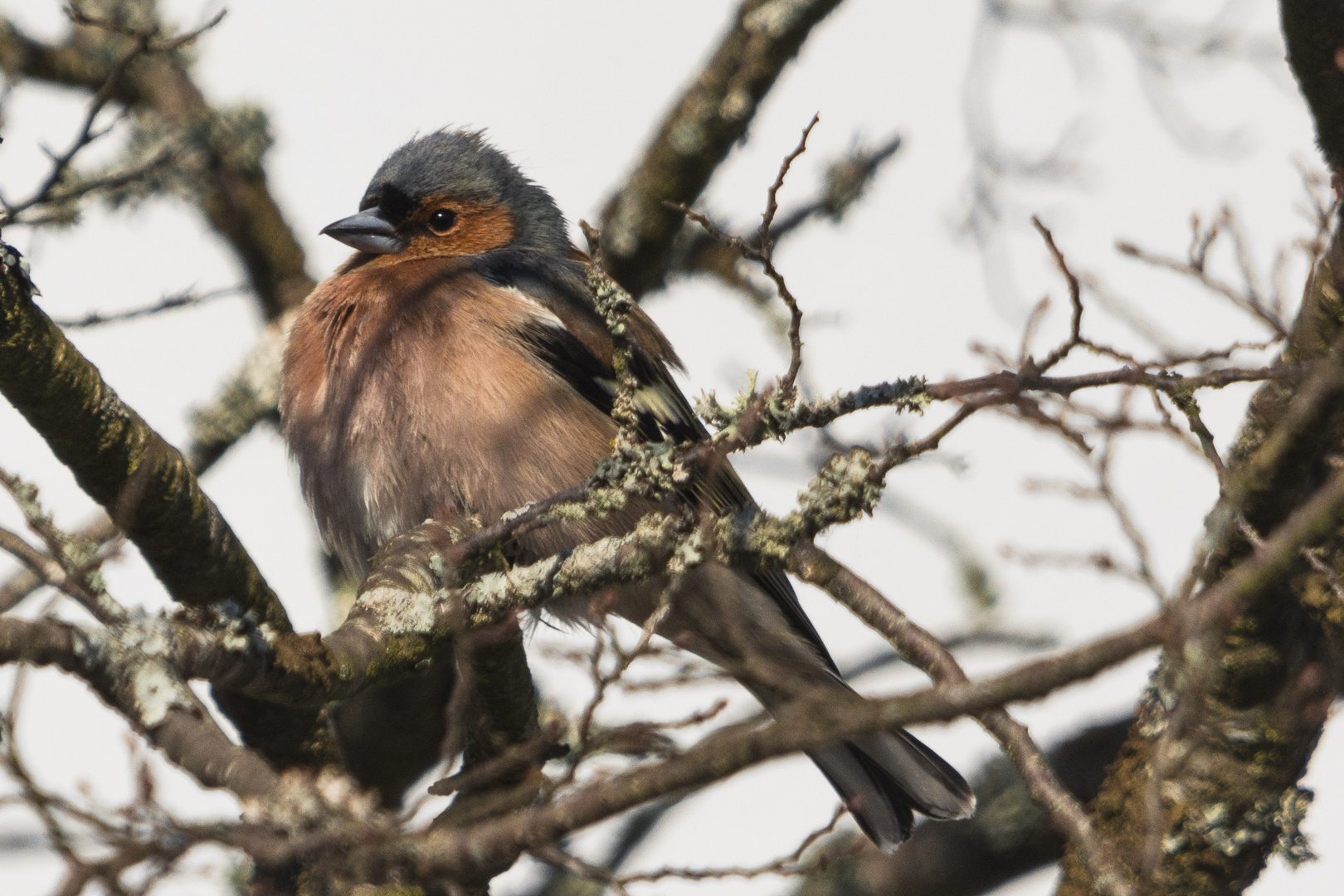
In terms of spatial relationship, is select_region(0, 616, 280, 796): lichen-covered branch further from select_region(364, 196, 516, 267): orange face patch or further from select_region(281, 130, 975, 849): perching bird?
select_region(364, 196, 516, 267): orange face patch

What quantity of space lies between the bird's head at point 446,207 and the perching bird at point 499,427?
6 centimetres

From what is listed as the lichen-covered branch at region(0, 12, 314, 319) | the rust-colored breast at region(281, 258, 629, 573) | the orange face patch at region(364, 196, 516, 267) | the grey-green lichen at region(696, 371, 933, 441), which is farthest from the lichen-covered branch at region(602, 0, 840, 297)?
the grey-green lichen at region(696, 371, 933, 441)

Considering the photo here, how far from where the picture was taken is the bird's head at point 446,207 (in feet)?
20.9

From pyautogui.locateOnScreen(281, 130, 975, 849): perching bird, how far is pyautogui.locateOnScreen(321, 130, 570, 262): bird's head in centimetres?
6

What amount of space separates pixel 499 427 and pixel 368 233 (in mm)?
1581

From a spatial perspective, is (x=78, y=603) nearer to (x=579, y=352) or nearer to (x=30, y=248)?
(x=30, y=248)

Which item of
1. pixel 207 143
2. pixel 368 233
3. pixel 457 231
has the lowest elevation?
pixel 368 233

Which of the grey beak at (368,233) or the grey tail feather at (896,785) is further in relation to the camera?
the grey beak at (368,233)

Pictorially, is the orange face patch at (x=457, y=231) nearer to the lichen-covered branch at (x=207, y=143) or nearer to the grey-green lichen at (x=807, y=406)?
the lichen-covered branch at (x=207, y=143)

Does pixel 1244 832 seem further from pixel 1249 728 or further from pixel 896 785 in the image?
pixel 896 785

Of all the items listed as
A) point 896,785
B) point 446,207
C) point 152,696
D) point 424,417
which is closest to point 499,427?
point 424,417

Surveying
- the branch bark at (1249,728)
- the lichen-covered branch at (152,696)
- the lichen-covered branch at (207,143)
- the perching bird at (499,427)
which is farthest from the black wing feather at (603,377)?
the lichen-covered branch at (152,696)

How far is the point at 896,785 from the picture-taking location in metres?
5.59

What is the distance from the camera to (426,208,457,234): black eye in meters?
6.52
